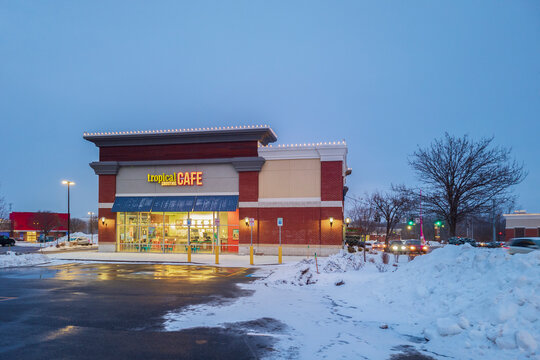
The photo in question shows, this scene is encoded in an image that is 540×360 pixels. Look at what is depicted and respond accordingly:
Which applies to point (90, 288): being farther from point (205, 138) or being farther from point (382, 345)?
point (205, 138)

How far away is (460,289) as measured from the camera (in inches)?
374

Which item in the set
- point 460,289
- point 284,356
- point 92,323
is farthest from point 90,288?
point 460,289

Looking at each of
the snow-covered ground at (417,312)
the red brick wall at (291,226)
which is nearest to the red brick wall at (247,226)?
the red brick wall at (291,226)

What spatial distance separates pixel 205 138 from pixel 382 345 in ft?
Result: 87.4

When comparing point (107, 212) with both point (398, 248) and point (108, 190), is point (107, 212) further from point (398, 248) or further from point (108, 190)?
point (398, 248)

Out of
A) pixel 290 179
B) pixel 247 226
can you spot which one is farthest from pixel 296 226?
pixel 247 226

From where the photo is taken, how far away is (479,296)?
8.61 meters

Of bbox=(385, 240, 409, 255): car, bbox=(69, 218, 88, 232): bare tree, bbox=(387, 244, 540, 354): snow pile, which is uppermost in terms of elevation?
bbox=(387, 244, 540, 354): snow pile

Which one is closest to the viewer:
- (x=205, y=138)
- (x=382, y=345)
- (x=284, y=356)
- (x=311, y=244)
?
(x=284, y=356)

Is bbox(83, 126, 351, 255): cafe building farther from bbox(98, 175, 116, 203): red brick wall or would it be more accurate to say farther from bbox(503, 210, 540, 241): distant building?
bbox(503, 210, 540, 241): distant building

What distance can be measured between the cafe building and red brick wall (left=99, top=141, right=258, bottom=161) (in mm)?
90

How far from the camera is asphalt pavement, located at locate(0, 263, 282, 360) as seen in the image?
724cm

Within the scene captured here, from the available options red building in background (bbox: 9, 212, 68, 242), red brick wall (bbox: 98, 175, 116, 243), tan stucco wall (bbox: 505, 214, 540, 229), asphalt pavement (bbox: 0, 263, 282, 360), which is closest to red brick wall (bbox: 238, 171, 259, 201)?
red brick wall (bbox: 98, 175, 116, 243)

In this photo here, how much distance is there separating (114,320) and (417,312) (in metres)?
8.16
